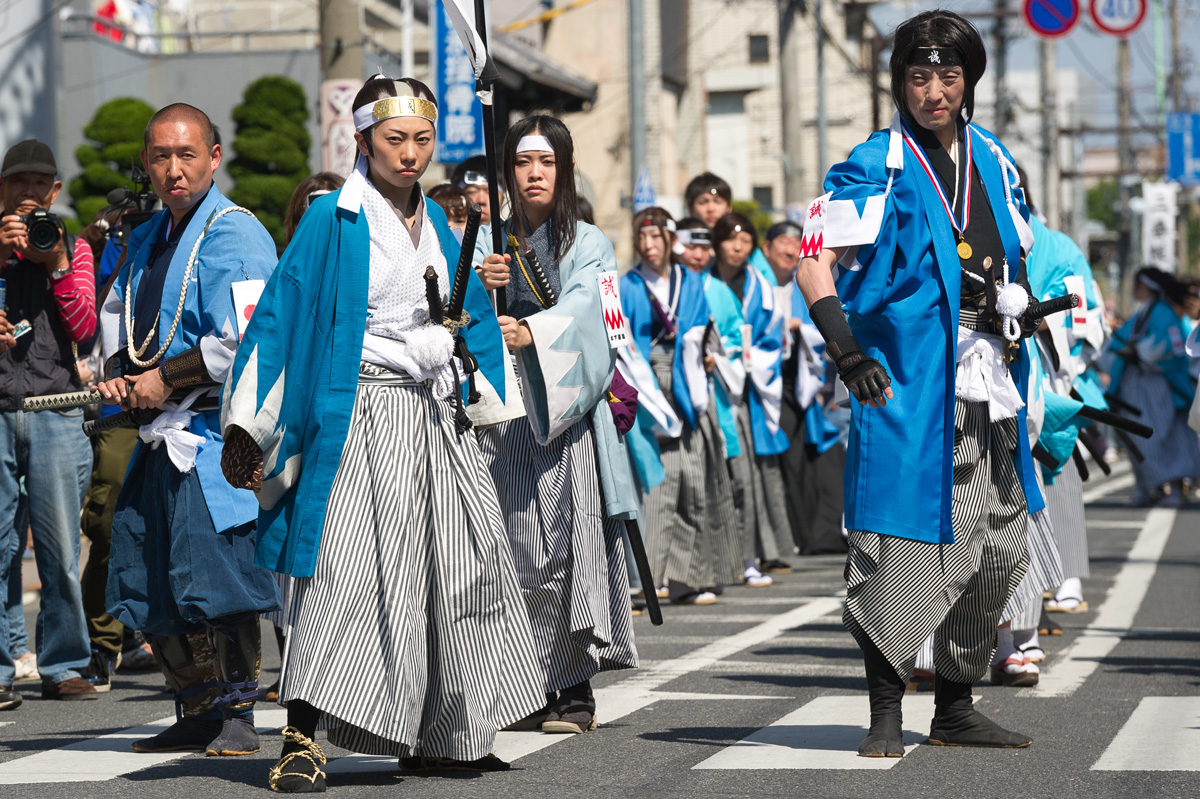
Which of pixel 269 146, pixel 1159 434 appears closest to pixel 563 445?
pixel 1159 434

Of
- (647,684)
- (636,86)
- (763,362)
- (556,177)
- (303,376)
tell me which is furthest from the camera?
(636,86)

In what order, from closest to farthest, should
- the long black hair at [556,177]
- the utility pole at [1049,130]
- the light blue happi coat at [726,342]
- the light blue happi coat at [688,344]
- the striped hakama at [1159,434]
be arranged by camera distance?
the long black hair at [556,177]
the light blue happi coat at [688,344]
the light blue happi coat at [726,342]
the striped hakama at [1159,434]
the utility pole at [1049,130]

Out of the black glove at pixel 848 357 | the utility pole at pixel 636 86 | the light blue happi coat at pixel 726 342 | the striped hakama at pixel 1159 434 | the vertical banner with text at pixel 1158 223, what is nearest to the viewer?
the black glove at pixel 848 357

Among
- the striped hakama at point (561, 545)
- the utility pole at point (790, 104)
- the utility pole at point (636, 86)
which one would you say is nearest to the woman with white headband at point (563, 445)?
the striped hakama at point (561, 545)

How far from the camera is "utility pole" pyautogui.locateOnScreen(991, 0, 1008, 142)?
99.8 ft

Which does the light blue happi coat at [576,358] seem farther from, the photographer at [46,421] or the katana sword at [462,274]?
the photographer at [46,421]

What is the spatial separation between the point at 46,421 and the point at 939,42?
3866mm

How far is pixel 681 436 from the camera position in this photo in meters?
9.81

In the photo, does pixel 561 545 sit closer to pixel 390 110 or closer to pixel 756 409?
pixel 390 110

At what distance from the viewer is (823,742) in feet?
17.2

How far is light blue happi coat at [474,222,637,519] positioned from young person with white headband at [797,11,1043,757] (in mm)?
889

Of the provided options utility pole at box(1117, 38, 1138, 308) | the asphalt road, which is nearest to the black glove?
the asphalt road

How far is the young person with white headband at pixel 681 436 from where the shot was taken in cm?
949

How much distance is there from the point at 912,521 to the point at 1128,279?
56.1 metres
